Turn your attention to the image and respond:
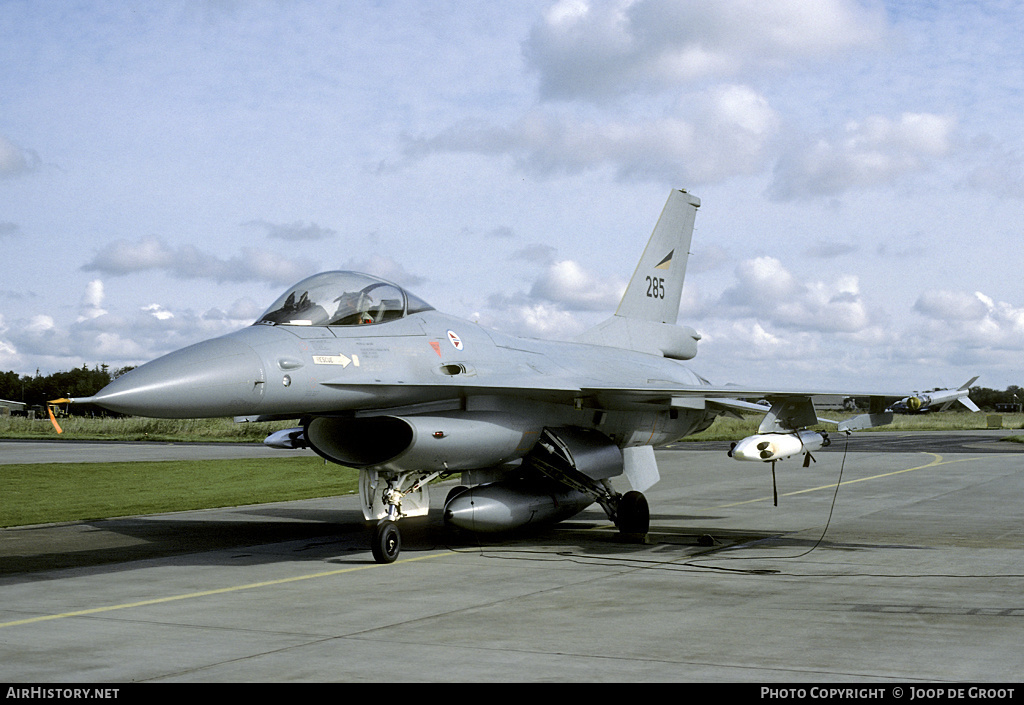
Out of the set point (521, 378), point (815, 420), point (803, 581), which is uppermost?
point (521, 378)

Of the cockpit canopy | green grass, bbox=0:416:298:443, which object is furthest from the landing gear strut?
green grass, bbox=0:416:298:443

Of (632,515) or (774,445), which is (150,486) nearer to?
(632,515)

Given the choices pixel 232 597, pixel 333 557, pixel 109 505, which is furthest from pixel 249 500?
pixel 232 597

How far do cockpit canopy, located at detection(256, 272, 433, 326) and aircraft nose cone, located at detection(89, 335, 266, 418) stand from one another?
92 cm

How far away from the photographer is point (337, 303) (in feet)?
33.6

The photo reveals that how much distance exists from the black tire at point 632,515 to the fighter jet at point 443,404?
20mm

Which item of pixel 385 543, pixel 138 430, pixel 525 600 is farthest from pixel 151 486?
pixel 138 430

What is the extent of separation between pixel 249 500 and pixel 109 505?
258 cm

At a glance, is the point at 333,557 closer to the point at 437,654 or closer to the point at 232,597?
the point at 232,597

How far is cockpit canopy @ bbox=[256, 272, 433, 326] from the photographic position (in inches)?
392

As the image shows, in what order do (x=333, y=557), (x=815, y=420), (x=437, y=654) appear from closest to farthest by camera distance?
(x=437, y=654) → (x=333, y=557) → (x=815, y=420)

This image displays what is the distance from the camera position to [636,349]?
1612 centimetres

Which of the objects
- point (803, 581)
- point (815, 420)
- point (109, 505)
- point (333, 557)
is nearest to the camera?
point (803, 581)

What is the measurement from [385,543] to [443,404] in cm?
188
